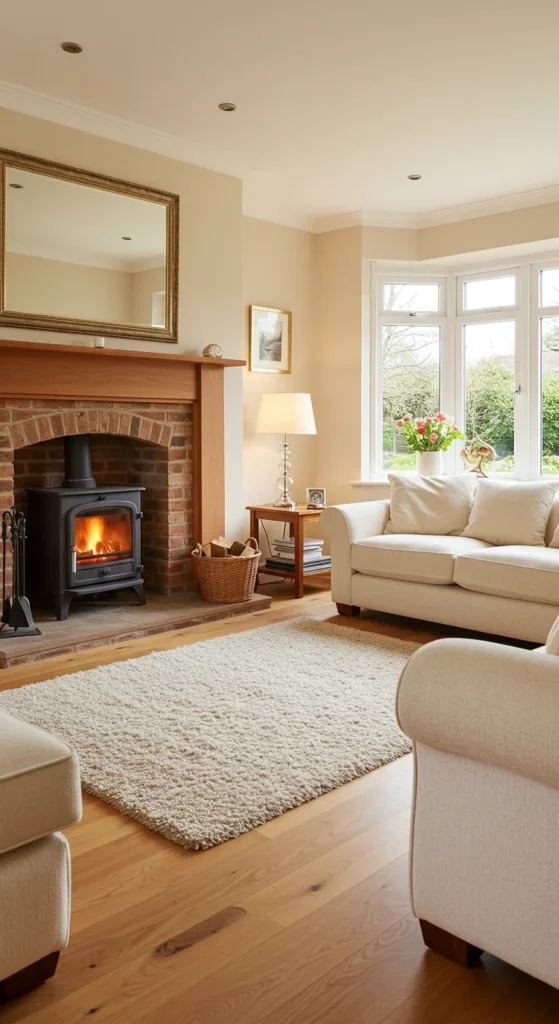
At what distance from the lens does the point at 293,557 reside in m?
5.38

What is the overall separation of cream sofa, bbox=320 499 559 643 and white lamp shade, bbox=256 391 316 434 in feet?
2.72

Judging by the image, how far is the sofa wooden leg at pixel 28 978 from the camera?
1522 millimetres

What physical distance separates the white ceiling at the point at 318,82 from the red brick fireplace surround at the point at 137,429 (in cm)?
121

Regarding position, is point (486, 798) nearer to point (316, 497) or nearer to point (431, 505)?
point (431, 505)

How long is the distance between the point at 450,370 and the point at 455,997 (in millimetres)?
5048

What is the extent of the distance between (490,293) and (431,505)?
207 cm

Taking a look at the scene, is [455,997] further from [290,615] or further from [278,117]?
[278,117]

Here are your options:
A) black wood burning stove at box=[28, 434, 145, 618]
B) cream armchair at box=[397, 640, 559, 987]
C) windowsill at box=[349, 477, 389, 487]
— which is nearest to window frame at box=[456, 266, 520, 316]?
windowsill at box=[349, 477, 389, 487]

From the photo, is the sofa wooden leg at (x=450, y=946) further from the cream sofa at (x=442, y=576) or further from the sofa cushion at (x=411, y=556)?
the sofa cushion at (x=411, y=556)

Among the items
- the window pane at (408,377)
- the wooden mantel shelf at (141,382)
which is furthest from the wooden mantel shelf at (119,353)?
the window pane at (408,377)

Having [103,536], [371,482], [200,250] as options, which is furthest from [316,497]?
[200,250]

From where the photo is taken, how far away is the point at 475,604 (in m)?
4.05

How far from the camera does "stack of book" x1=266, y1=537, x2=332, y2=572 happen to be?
5.36 m

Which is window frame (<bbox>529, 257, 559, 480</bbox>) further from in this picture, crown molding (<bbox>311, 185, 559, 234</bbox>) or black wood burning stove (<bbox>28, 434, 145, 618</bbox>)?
black wood burning stove (<bbox>28, 434, 145, 618</bbox>)
